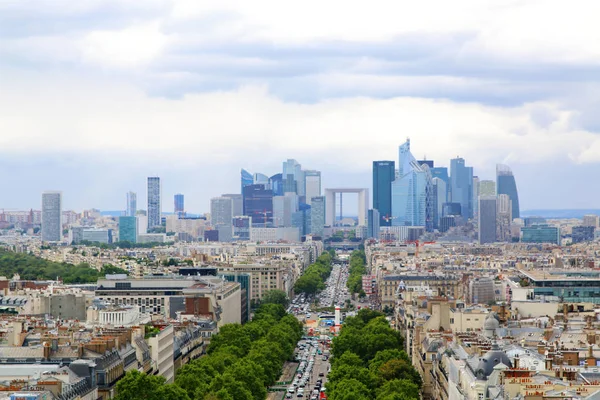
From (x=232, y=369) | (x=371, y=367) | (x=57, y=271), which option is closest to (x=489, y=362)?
(x=232, y=369)

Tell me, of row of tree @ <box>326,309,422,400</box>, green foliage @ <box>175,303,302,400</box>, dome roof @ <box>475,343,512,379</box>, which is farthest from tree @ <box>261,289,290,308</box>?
dome roof @ <box>475,343,512,379</box>

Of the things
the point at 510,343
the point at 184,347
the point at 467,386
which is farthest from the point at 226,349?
the point at 467,386

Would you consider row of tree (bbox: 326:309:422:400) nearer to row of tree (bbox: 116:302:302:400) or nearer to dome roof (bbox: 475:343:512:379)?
row of tree (bbox: 116:302:302:400)

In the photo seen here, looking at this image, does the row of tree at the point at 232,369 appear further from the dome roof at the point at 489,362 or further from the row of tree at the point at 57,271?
the row of tree at the point at 57,271

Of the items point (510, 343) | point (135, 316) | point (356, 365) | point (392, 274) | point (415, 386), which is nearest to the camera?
point (510, 343)

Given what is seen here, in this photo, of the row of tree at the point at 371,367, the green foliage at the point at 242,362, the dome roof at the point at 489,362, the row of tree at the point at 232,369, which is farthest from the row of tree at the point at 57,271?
the dome roof at the point at 489,362

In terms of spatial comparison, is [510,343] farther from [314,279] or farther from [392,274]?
[314,279]

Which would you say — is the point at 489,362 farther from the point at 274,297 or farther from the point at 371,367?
the point at 274,297
